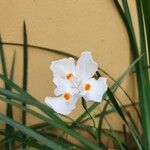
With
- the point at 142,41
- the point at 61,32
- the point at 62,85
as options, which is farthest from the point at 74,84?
the point at 61,32

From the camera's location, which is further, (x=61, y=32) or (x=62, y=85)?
(x=61, y=32)

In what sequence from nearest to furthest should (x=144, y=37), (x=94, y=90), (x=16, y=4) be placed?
(x=94, y=90) → (x=144, y=37) → (x=16, y=4)

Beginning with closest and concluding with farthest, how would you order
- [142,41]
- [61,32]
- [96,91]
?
[96,91] → [142,41] → [61,32]

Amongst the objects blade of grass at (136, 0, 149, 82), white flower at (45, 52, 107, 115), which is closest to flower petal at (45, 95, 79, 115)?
white flower at (45, 52, 107, 115)

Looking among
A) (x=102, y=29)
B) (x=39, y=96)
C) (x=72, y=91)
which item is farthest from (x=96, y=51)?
(x=72, y=91)

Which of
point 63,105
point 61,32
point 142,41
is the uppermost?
point 61,32

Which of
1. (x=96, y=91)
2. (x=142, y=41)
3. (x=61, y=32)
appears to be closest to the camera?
(x=96, y=91)

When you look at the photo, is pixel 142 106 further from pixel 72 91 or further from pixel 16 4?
pixel 16 4

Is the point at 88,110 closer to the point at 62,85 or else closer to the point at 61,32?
the point at 62,85

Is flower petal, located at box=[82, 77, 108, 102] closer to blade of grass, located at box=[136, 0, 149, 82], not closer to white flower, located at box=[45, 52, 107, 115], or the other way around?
white flower, located at box=[45, 52, 107, 115]
